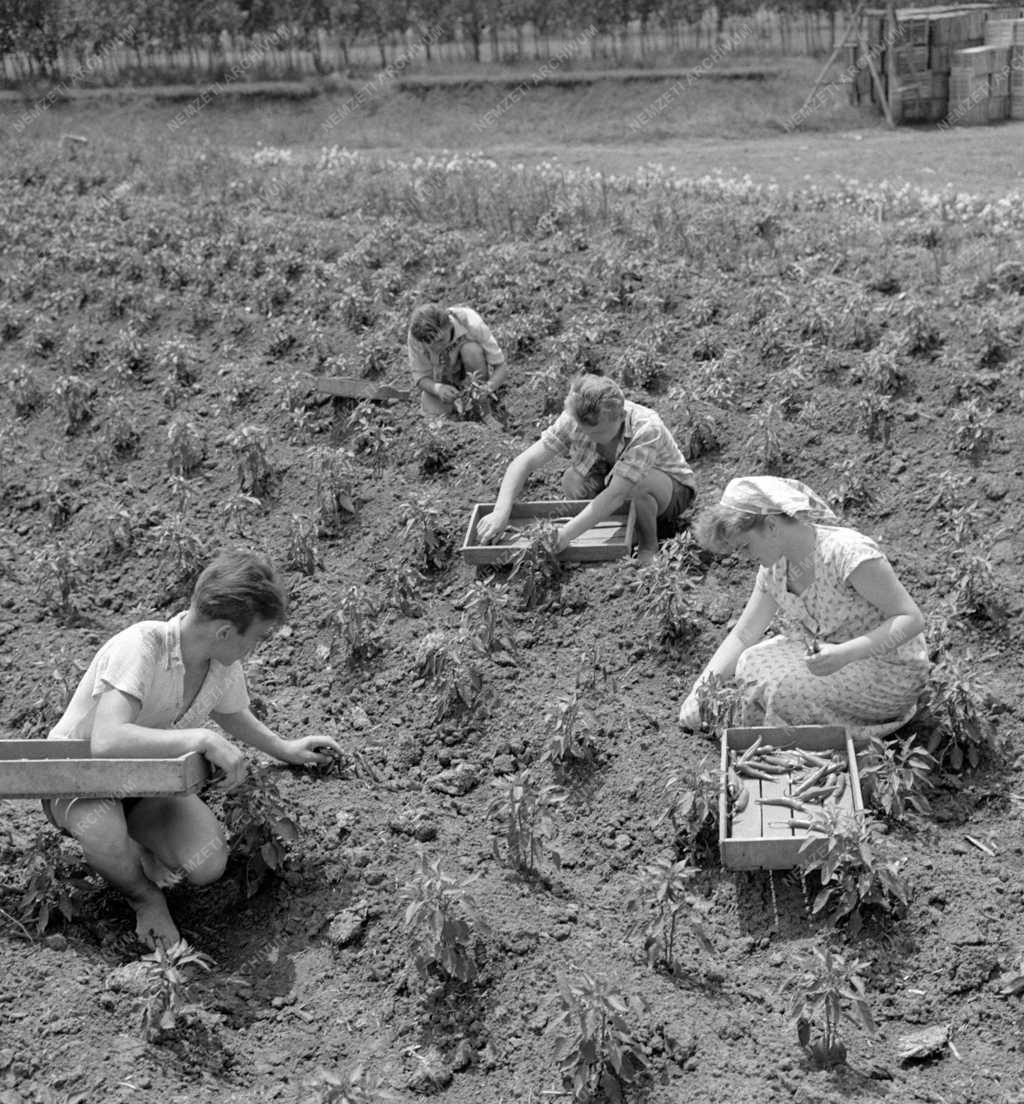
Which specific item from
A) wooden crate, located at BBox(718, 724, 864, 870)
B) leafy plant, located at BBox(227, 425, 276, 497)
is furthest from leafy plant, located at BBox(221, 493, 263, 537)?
wooden crate, located at BBox(718, 724, 864, 870)

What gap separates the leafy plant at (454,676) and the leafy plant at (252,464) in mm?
2671

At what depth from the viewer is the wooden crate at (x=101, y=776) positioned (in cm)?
472

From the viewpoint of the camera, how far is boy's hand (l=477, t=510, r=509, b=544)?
7.44 meters

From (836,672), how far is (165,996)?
2.65 m

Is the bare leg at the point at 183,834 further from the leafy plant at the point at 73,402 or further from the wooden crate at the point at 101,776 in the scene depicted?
the leafy plant at the point at 73,402

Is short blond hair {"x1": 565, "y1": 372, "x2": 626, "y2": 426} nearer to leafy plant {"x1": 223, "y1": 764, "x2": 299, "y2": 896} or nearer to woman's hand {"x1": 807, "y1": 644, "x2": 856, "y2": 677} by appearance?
woman's hand {"x1": 807, "y1": 644, "x2": 856, "y2": 677}

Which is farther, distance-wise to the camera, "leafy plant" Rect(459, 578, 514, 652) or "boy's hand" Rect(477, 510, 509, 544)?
"boy's hand" Rect(477, 510, 509, 544)

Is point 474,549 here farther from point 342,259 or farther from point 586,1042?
point 342,259

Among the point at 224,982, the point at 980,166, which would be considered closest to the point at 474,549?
the point at 224,982

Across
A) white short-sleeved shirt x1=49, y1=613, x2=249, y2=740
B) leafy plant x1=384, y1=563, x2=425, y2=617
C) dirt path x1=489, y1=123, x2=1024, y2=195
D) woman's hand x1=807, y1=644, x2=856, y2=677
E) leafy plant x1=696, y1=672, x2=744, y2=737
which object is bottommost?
dirt path x1=489, y1=123, x2=1024, y2=195

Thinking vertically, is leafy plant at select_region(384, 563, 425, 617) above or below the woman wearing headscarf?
below

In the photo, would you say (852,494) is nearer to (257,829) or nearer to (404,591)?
(404,591)

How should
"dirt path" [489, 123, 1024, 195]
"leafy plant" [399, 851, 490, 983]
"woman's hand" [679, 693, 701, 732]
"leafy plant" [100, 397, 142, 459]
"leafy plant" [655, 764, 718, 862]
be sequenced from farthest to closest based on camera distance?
"dirt path" [489, 123, 1024, 195] < "leafy plant" [100, 397, 142, 459] < "woman's hand" [679, 693, 701, 732] < "leafy plant" [655, 764, 718, 862] < "leafy plant" [399, 851, 490, 983]

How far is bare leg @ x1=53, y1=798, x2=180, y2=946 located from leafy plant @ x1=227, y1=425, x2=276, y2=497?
412cm
